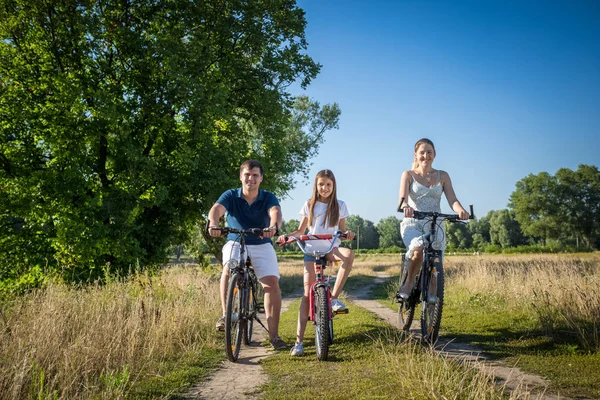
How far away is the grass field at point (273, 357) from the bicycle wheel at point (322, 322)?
6.1 inches

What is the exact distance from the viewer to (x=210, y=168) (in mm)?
15133

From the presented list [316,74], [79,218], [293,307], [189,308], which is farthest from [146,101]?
[189,308]

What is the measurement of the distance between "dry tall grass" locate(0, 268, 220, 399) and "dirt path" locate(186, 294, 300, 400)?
64 centimetres

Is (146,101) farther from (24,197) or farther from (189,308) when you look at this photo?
(189,308)

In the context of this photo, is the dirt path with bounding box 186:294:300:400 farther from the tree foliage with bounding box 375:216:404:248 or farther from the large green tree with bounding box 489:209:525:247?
the tree foliage with bounding box 375:216:404:248

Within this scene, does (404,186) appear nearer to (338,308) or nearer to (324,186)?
(324,186)

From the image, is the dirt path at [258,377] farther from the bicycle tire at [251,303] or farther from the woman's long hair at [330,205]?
the woman's long hair at [330,205]

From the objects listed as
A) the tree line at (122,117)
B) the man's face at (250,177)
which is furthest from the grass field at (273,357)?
the tree line at (122,117)

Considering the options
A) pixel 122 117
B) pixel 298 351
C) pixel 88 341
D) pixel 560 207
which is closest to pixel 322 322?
pixel 298 351

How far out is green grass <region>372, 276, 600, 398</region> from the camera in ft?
12.4

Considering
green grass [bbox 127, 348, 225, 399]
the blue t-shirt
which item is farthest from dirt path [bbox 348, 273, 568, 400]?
the blue t-shirt

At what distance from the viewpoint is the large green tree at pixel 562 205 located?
64.8m

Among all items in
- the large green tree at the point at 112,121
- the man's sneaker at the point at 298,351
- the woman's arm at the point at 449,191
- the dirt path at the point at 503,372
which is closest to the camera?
the dirt path at the point at 503,372

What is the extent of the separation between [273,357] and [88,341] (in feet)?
6.84
